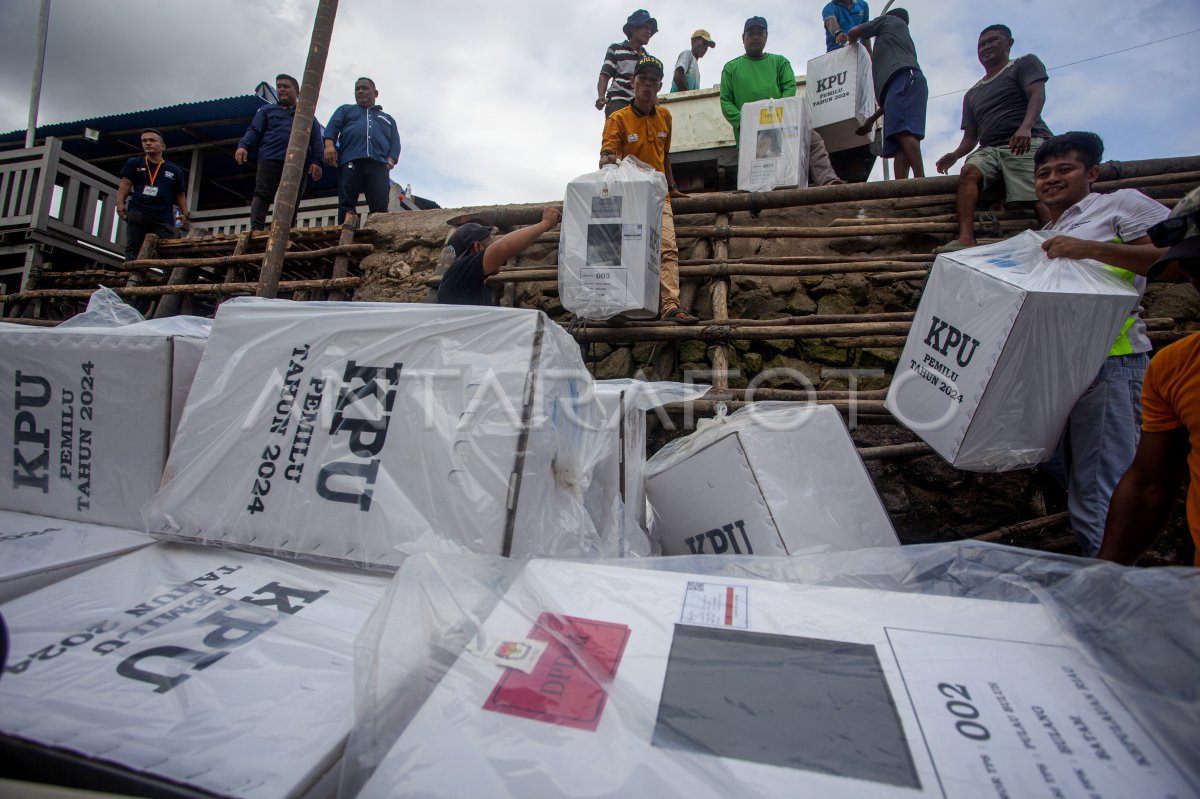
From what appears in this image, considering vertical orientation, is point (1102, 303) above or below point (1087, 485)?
above

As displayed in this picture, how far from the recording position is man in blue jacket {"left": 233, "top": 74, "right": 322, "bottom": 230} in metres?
5.02

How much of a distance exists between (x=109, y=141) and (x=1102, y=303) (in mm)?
10896

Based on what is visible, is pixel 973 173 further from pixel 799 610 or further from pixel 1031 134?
pixel 799 610

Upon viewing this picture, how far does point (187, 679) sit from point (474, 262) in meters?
1.69

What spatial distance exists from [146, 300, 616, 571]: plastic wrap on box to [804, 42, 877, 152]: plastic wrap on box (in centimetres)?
420

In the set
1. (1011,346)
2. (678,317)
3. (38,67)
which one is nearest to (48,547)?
(1011,346)

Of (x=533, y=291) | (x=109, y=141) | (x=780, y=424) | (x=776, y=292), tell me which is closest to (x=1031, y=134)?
(x=776, y=292)

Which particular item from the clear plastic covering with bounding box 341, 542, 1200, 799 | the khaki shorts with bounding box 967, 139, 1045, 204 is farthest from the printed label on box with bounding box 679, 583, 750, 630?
the khaki shorts with bounding box 967, 139, 1045, 204

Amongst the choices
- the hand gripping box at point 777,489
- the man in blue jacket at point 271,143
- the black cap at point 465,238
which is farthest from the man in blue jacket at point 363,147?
the hand gripping box at point 777,489

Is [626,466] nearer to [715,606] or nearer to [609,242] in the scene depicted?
[715,606]

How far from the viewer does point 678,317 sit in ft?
10.3

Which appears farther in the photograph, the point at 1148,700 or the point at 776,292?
the point at 776,292

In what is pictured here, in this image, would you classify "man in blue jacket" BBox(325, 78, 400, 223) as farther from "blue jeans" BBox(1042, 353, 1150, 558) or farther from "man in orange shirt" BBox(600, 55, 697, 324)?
"blue jeans" BBox(1042, 353, 1150, 558)

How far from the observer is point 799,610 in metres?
0.89
